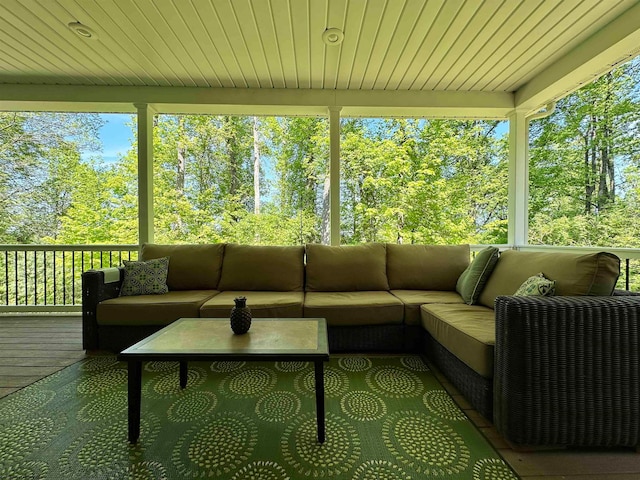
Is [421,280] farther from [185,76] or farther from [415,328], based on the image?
[185,76]

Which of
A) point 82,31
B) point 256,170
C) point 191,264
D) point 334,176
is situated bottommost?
point 191,264

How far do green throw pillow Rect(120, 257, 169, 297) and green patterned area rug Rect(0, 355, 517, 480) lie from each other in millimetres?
740

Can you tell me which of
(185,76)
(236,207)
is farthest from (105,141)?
(185,76)

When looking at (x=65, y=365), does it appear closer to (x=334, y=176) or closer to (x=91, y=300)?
(x=91, y=300)

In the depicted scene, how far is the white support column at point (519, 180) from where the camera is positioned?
11.7 ft

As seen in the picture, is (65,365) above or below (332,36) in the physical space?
below

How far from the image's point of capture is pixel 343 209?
5832 millimetres

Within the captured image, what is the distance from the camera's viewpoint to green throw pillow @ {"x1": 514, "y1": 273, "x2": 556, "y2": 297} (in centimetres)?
161

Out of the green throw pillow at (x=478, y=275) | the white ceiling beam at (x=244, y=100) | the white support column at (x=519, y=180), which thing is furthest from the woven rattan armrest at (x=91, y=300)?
the white support column at (x=519, y=180)

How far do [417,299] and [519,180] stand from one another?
233 cm

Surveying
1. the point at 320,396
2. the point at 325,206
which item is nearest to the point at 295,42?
the point at 320,396

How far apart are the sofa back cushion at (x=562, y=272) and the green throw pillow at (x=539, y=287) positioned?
0.04m

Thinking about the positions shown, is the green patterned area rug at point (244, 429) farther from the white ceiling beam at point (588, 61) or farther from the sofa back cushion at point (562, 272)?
the white ceiling beam at point (588, 61)

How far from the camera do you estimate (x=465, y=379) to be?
65.4 inches
